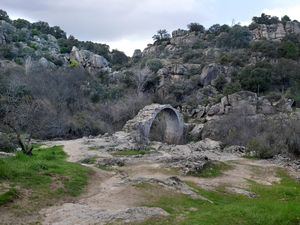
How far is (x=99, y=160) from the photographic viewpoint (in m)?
23.4

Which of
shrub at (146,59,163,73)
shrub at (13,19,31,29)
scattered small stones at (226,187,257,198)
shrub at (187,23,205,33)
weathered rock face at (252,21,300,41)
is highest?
shrub at (13,19,31,29)

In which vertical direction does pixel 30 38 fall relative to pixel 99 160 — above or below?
above

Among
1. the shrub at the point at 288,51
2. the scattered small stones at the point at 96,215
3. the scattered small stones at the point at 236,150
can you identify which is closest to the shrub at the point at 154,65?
the shrub at the point at 288,51

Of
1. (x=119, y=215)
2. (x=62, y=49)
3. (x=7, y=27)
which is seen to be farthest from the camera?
(x=62, y=49)

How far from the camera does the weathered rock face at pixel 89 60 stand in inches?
2963

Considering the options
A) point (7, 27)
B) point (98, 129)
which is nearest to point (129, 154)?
point (98, 129)

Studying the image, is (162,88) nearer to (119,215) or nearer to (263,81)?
(263,81)

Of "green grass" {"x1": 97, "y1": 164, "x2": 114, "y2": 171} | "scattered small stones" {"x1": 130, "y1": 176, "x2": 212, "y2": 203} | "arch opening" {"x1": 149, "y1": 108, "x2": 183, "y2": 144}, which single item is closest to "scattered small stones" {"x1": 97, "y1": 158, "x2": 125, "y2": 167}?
"green grass" {"x1": 97, "y1": 164, "x2": 114, "y2": 171}

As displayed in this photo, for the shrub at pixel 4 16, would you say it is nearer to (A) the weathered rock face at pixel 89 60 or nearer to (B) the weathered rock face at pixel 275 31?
(A) the weathered rock face at pixel 89 60

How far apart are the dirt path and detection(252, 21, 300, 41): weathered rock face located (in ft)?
204

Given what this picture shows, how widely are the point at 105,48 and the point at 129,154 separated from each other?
69718 mm

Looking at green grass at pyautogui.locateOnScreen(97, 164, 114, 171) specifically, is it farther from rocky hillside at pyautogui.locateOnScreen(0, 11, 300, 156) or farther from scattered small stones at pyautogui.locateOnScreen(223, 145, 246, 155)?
scattered small stones at pyautogui.locateOnScreen(223, 145, 246, 155)

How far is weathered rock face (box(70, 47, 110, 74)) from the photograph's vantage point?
75250mm

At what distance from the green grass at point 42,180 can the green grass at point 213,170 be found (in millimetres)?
5909
